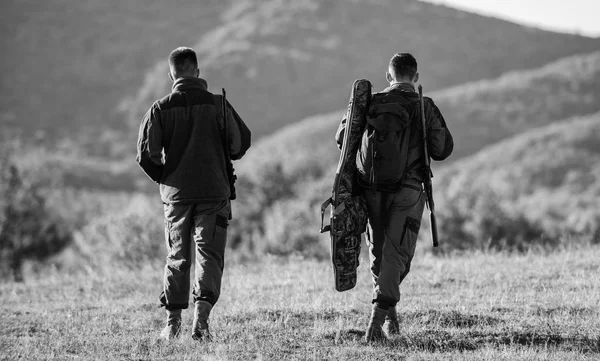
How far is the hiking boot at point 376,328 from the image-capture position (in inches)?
250

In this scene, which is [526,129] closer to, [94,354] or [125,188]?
[125,188]

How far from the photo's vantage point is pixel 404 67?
22.1 feet

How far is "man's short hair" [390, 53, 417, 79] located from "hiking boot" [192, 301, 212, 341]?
A: 245 cm

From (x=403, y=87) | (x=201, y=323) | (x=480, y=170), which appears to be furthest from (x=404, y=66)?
(x=480, y=170)

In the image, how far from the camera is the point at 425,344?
627 centimetres

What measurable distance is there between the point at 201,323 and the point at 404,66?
2659 mm

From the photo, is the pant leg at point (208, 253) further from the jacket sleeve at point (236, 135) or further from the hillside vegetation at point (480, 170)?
the hillside vegetation at point (480, 170)

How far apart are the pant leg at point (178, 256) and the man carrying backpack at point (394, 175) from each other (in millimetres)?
1475

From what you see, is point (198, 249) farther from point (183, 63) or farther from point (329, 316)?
point (329, 316)

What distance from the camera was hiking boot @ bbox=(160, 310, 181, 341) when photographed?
6.59 meters

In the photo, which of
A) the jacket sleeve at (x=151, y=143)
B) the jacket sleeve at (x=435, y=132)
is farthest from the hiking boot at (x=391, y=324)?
the jacket sleeve at (x=151, y=143)

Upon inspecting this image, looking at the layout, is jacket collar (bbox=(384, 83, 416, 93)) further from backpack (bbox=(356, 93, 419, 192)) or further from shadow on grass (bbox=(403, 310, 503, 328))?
shadow on grass (bbox=(403, 310, 503, 328))

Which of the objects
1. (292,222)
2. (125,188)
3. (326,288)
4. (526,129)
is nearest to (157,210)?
(292,222)

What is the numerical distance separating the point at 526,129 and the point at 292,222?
373 ft
